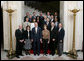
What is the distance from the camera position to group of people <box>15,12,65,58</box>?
8508 mm

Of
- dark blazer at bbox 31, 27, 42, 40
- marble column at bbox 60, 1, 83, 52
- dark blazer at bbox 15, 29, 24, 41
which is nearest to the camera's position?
dark blazer at bbox 15, 29, 24, 41

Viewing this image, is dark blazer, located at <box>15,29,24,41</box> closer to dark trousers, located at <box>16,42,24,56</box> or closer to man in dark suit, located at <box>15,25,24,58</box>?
man in dark suit, located at <box>15,25,24,58</box>

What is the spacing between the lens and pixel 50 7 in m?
14.1

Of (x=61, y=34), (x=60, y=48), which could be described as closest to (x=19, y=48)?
(x=60, y=48)

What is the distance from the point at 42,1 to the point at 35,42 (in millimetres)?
6680

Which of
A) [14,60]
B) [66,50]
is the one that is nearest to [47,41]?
[66,50]

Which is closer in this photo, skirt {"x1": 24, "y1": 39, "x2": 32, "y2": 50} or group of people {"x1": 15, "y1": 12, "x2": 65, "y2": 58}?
group of people {"x1": 15, "y1": 12, "x2": 65, "y2": 58}

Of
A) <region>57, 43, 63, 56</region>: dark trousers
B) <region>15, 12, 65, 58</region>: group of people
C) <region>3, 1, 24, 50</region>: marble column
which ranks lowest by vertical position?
<region>57, 43, 63, 56</region>: dark trousers

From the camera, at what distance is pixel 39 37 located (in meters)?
8.65

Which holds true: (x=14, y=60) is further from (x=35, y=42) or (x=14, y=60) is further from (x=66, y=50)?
(x=66, y=50)

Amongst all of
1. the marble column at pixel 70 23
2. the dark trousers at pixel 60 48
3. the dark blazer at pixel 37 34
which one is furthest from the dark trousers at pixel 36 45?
the marble column at pixel 70 23

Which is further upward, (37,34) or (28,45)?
(37,34)

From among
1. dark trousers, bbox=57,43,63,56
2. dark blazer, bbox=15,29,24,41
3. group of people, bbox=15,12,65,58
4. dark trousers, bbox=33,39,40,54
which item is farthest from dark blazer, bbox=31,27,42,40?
dark trousers, bbox=57,43,63,56

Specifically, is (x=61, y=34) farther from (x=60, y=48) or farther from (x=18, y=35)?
(x=18, y=35)
